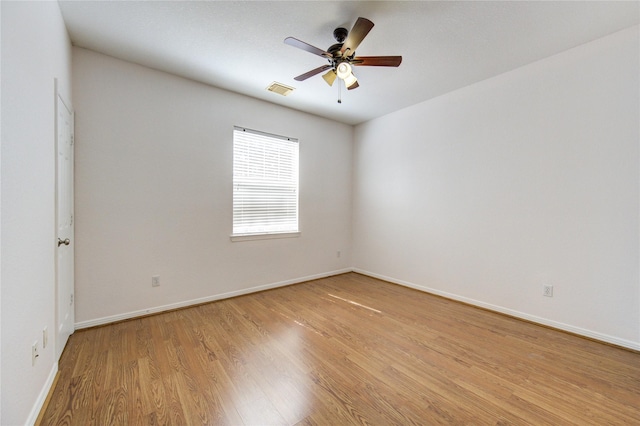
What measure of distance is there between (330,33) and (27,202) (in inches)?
98.1

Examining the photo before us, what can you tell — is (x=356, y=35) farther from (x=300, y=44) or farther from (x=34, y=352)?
(x=34, y=352)

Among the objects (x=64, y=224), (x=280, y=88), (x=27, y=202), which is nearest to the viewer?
(x=27, y=202)

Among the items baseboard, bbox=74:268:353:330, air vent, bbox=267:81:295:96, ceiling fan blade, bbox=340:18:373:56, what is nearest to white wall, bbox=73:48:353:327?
baseboard, bbox=74:268:353:330

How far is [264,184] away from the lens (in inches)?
154

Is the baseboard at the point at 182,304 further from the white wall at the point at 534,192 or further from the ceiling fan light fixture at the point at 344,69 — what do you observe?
the ceiling fan light fixture at the point at 344,69

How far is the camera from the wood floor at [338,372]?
5.20ft

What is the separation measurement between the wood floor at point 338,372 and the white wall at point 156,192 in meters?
0.40

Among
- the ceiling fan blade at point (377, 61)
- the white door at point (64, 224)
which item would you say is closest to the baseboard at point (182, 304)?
the white door at point (64, 224)

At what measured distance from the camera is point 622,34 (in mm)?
2363

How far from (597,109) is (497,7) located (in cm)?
143

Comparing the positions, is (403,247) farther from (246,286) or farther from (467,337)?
(246,286)

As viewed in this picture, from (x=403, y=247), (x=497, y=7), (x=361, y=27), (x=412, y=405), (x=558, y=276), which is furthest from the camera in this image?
(x=403, y=247)

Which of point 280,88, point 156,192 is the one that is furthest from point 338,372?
point 280,88

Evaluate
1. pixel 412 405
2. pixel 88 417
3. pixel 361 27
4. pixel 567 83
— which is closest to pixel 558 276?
pixel 567 83
